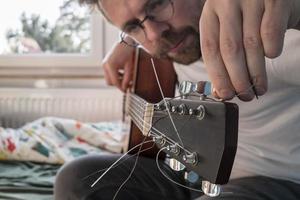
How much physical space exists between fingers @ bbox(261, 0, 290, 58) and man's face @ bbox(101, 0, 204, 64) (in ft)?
1.70

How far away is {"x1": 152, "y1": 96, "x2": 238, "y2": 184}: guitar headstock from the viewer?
42 centimetres

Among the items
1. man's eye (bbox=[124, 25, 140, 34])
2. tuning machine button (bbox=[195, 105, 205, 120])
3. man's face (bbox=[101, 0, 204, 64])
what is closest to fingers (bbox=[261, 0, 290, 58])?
tuning machine button (bbox=[195, 105, 205, 120])

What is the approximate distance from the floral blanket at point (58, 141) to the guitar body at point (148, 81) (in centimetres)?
26

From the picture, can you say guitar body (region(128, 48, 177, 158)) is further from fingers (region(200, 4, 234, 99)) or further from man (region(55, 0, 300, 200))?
fingers (region(200, 4, 234, 99))

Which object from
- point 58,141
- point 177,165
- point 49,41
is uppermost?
point 177,165

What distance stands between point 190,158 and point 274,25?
7.6 inches

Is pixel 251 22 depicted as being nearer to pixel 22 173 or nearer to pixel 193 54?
pixel 193 54

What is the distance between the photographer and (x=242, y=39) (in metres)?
0.39

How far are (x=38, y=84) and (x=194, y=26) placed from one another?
1427mm

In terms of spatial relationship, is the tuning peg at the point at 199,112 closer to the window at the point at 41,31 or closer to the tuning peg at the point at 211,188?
the tuning peg at the point at 211,188

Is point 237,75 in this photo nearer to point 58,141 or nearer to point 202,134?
point 202,134

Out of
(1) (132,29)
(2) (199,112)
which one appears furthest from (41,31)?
(2) (199,112)

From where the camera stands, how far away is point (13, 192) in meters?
1.22

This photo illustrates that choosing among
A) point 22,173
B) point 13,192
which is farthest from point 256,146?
point 22,173
